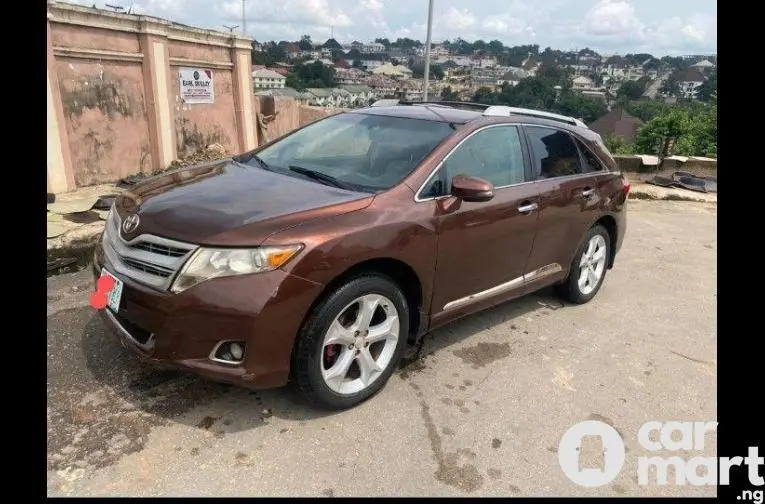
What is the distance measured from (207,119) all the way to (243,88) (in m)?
1.58

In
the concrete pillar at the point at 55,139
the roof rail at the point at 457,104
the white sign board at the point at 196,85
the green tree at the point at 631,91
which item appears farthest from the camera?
the green tree at the point at 631,91

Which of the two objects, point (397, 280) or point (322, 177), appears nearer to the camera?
point (397, 280)

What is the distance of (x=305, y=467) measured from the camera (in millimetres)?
2631

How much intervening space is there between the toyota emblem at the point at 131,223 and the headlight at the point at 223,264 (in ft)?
1.62

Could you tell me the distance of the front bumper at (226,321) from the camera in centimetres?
258

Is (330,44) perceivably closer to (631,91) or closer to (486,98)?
(631,91)

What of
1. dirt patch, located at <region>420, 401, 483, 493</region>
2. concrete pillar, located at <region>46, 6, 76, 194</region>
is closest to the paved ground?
dirt patch, located at <region>420, 401, 483, 493</region>

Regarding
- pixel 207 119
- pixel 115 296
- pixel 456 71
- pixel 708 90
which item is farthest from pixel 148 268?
pixel 456 71

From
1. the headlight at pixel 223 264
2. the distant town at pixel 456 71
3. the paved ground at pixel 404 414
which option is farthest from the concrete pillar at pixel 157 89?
the distant town at pixel 456 71

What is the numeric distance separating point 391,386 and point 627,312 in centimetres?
249

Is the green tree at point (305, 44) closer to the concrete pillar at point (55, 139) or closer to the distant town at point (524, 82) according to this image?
the distant town at point (524, 82)

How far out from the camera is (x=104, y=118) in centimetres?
896

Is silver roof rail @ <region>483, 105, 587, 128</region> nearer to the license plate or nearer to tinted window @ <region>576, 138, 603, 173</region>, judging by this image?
tinted window @ <region>576, 138, 603, 173</region>
